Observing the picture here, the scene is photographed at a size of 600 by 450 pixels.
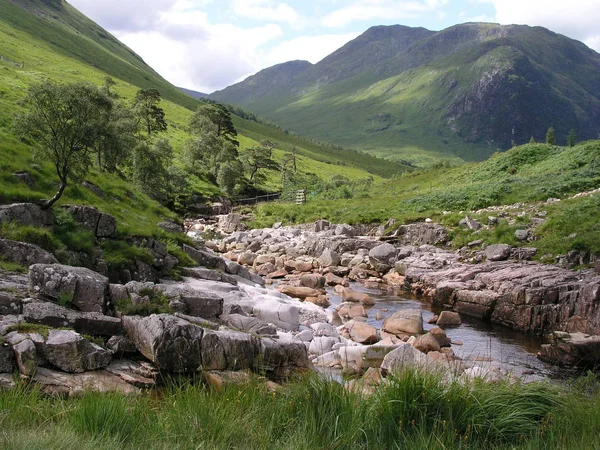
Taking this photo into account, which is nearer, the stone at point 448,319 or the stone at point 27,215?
the stone at point 27,215

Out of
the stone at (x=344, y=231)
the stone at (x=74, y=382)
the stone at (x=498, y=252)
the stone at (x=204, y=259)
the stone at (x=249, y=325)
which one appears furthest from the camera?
the stone at (x=344, y=231)

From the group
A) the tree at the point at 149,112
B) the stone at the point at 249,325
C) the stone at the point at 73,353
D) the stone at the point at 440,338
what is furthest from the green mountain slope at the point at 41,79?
the stone at the point at 440,338

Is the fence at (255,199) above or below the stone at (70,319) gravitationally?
below

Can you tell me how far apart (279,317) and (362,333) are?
3213 mm

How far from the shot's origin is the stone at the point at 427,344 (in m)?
17.4

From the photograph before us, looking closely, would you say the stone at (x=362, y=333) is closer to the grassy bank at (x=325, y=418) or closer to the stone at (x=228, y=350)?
the stone at (x=228, y=350)

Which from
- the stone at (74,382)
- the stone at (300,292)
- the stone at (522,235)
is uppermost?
the stone at (522,235)

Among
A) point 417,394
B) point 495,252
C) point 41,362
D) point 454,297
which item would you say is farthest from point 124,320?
point 495,252

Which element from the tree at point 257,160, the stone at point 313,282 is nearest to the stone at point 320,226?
the stone at point 313,282

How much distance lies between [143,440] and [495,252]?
26.4 meters

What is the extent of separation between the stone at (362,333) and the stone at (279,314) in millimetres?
2140

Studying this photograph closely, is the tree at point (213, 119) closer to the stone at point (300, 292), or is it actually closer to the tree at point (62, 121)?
the stone at point (300, 292)

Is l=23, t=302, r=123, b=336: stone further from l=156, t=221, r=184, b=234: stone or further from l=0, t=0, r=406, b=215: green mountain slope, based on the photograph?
l=156, t=221, r=184, b=234: stone

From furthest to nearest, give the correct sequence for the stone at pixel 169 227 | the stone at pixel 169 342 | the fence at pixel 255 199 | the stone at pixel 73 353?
the fence at pixel 255 199
the stone at pixel 169 227
the stone at pixel 169 342
the stone at pixel 73 353
